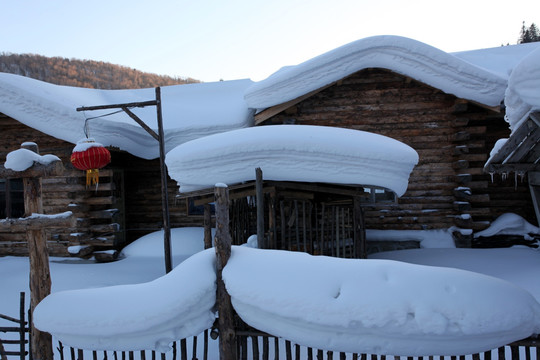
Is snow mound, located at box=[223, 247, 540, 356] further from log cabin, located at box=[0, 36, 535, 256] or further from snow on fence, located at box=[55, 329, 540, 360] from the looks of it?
log cabin, located at box=[0, 36, 535, 256]

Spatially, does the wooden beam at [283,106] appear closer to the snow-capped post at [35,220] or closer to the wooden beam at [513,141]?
the wooden beam at [513,141]

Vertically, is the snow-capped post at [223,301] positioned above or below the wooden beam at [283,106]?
below

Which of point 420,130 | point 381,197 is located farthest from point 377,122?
point 381,197

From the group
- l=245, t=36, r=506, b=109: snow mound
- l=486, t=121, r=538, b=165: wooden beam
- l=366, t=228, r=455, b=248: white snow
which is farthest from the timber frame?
l=245, t=36, r=506, b=109: snow mound

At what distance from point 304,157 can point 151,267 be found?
4860mm

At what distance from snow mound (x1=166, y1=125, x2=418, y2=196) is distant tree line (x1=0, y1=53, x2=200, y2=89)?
46.1 m

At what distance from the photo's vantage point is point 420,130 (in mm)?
8320

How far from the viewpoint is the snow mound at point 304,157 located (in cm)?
486

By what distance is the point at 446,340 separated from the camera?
7.86ft

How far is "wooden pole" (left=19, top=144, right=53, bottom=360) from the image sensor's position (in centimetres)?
325

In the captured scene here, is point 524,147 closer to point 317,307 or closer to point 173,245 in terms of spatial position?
point 317,307

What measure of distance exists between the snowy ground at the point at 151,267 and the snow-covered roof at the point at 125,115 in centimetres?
292

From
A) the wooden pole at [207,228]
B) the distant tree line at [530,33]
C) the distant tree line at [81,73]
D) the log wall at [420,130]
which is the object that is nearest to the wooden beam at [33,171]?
the wooden pole at [207,228]

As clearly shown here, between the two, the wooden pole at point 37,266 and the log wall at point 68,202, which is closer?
the wooden pole at point 37,266
